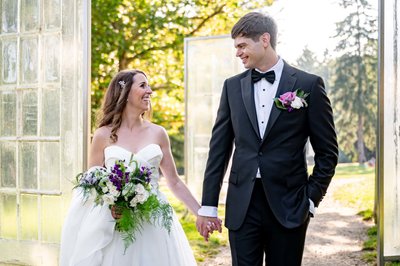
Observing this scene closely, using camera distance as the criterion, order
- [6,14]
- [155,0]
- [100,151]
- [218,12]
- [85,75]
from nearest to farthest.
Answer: [100,151]
[85,75]
[6,14]
[155,0]
[218,12]

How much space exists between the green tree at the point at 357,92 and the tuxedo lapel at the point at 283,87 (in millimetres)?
4701

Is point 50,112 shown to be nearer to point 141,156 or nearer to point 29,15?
point 29,15

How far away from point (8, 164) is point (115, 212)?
159 cm

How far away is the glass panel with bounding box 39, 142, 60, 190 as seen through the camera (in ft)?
13.0

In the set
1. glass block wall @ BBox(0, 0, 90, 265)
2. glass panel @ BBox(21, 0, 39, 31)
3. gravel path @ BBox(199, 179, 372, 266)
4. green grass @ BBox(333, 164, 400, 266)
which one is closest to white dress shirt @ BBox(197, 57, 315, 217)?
glass block wall @ BBox(0, 0, 90, 265)

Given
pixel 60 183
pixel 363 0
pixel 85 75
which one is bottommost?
pixel 60 183

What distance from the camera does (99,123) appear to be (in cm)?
339

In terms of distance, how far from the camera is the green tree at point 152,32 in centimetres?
838

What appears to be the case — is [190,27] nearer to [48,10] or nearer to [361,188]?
[361,188]

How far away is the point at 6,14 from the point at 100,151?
5.20 ft

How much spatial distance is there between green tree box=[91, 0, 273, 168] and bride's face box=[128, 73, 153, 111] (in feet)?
14.3

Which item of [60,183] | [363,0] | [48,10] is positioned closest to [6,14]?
[48,10]

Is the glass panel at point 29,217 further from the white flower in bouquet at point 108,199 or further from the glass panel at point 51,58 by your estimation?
the white flower in bouquet at point 108,199

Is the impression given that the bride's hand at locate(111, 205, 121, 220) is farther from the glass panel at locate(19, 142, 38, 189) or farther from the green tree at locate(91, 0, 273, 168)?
the green tree at locate(91, 0, 273, 168)
